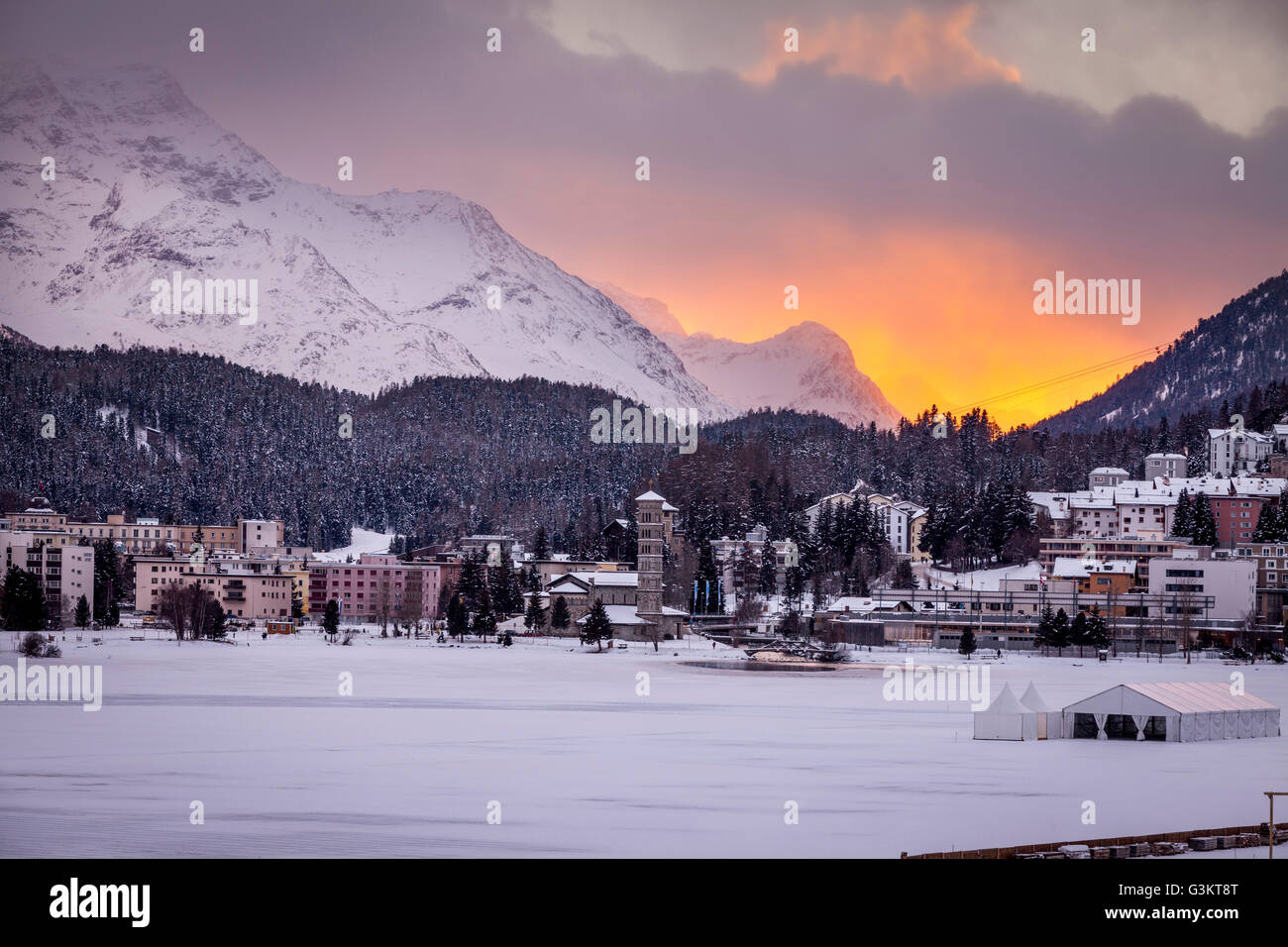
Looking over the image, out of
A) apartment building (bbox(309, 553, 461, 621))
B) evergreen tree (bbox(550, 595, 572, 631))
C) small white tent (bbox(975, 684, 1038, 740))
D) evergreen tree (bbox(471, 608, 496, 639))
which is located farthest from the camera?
apartment building (bbox(309, 553, 461, 621))

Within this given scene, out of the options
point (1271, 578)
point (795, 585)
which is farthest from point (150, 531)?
point (1271, 578)

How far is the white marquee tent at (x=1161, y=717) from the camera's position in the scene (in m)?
42.0

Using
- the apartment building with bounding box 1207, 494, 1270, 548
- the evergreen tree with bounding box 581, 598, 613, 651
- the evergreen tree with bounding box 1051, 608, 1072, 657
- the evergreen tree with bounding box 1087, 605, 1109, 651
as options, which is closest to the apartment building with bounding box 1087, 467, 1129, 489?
the apartment building with bounding box 1207, 494, 1270, 548

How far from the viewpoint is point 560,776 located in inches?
1321

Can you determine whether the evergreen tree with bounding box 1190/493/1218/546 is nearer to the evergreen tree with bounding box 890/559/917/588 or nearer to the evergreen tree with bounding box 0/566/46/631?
the evergreen tree with bounding box 890/559/917/588

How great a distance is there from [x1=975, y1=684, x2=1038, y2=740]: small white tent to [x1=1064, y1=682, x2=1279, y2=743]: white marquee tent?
4.68 feet

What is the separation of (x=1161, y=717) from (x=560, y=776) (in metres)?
18.6

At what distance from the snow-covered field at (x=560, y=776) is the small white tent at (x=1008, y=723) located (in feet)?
2.02

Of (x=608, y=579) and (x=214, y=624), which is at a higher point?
(x=608, y=579)

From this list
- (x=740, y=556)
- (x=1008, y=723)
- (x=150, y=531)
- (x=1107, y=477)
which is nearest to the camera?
(x=1008, y=723)

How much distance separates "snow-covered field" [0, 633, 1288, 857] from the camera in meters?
26.3

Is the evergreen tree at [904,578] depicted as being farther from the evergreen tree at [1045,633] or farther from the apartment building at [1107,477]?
the apartment building at [1107,477]

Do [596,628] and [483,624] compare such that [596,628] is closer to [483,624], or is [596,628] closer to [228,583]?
[483,624]
